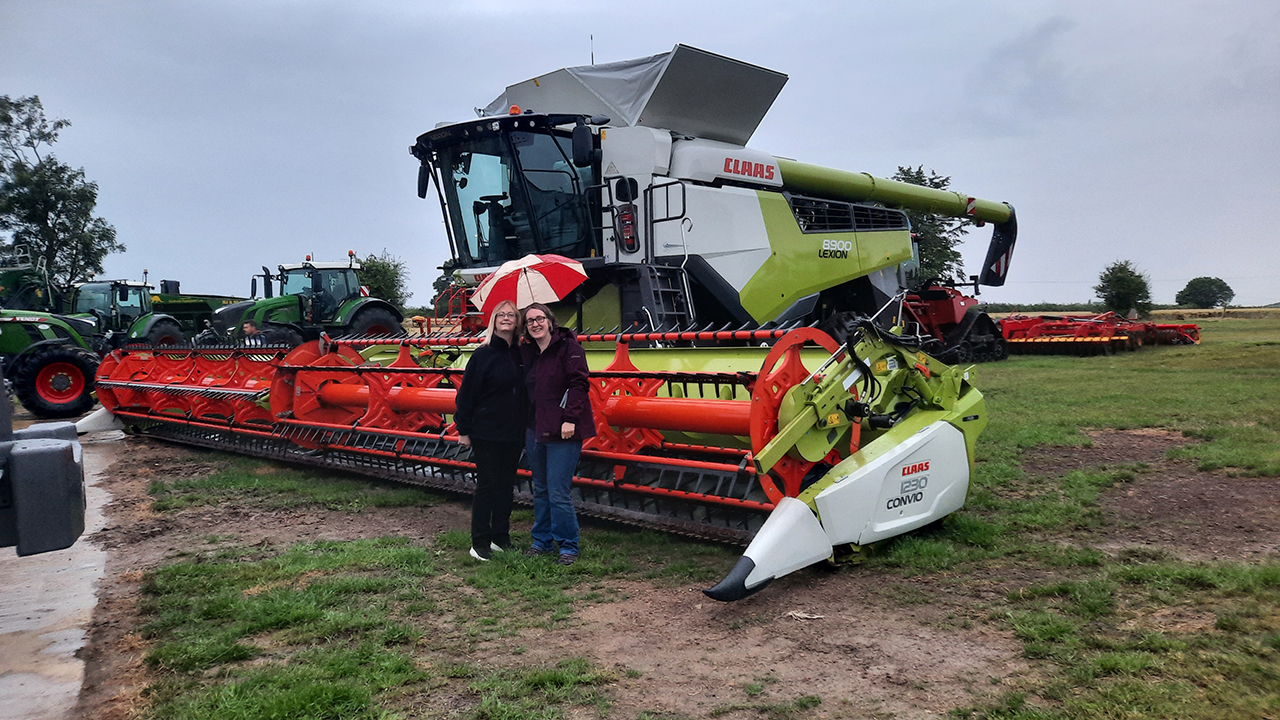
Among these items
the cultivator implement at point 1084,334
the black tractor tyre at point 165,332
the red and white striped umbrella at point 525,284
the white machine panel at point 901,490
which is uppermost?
the red and white striped umbrella at point 525,284

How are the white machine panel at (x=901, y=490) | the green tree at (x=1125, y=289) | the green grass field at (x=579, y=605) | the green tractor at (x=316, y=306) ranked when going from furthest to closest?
1. the green tree at (x=1125, y=289)
2. the green tractor at (x=316, y=306)
3. the white machine panel at (x=901, y=490)
4. the green grass field at (x=579, y=605)

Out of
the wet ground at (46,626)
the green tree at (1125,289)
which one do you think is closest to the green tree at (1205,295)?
the green tree at (1125,289)

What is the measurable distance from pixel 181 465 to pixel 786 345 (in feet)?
23.2

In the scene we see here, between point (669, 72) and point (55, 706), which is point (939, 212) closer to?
point (669, 72)

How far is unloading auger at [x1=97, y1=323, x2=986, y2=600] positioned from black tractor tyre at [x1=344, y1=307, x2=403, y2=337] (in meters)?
10.2

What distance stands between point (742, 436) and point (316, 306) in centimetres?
1508

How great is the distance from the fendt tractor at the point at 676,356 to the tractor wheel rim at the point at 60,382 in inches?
142

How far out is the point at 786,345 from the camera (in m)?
4.74

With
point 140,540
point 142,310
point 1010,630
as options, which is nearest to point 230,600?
point 140,540

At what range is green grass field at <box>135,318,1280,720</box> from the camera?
121 inches

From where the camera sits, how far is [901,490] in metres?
4.85

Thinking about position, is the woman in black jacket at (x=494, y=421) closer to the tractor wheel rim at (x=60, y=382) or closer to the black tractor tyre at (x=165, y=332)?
the tractor wheel rim at (x=60, y=382)

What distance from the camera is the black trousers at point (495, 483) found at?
16.8 ft

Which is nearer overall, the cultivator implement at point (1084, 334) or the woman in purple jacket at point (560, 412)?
the woman in purple jacket at point (560, 412)
